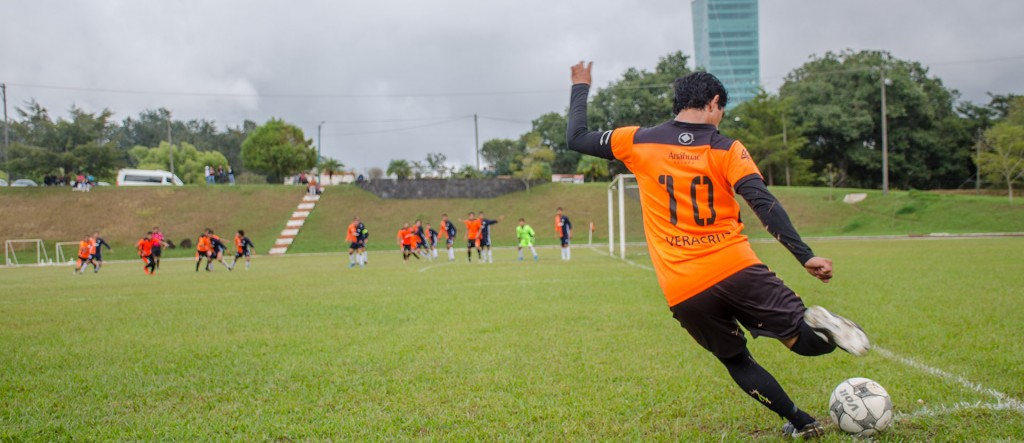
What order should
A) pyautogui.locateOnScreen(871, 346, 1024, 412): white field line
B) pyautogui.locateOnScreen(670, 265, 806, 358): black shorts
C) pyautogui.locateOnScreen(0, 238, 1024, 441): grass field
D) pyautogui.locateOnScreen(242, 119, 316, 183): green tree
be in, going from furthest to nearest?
pyautogui.locateOnScreen(242, 119, 316, 183): green tree → pyautogui.locateOnScreen(871, 346, 1024, 412): white field line → pyautogui.locateOnScreen(0, 238, 1024, 441): grass field → pyautogui.locateOnScreen(670, 265, 806, 358): black shorts

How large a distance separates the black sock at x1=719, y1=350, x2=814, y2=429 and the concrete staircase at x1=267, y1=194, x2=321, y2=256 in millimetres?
37213

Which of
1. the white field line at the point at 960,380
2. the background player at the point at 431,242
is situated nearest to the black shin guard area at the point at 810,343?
the white field line at the point at 960,380

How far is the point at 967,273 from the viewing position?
13.7m

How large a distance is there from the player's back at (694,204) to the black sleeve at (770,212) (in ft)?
0.18

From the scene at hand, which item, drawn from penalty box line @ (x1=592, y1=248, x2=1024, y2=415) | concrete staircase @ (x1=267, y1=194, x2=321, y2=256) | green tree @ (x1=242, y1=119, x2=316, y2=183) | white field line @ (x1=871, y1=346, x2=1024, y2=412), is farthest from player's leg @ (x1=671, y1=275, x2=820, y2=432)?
green tree @ (x1=242, y1=119, x2=316, y2=183)

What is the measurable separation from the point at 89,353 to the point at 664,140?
6.70 meters

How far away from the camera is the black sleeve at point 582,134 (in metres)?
4.04

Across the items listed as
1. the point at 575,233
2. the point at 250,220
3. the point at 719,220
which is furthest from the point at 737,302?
the point at 250,220

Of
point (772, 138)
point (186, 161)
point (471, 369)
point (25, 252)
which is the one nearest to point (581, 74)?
point (471, 369)

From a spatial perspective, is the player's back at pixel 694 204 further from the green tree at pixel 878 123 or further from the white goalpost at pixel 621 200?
the green tree at pixel 878 123

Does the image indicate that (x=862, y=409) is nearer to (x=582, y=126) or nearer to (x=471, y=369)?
(x=582, y=126)

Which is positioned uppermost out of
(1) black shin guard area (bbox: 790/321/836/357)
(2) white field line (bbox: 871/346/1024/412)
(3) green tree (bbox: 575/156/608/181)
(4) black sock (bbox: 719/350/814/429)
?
(3) green tree (bbox: 575/156/608/181)

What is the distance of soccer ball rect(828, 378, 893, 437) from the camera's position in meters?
4.03

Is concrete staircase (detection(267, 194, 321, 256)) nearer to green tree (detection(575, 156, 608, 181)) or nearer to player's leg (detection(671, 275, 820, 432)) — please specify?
green tree (detection(575, 156, 608, 181))
